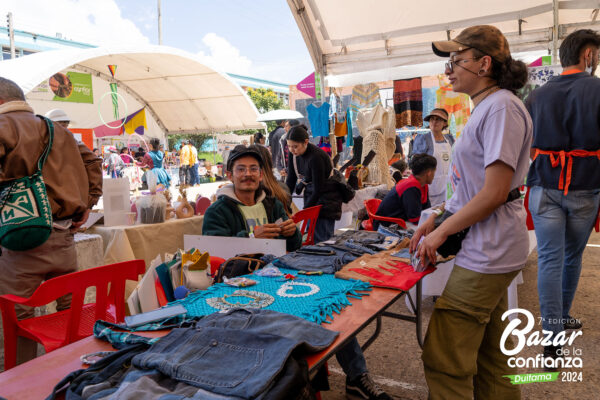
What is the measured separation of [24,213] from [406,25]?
576 centimetres

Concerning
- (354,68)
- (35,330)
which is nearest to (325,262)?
(35,330)

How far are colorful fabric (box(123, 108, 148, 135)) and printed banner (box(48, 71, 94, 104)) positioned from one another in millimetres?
1803

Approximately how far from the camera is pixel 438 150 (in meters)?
5.12

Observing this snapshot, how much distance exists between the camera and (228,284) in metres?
1.92

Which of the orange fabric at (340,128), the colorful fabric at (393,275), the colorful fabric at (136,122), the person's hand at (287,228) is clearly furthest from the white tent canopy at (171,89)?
the colorful fabric at (393,275)

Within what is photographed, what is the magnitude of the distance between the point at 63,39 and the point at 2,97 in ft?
106

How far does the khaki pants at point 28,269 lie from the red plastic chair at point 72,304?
0.09 m

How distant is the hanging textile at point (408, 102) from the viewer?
697 cm

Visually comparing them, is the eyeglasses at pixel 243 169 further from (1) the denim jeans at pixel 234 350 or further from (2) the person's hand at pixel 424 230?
(1) the denim jeans at pixel 234 350

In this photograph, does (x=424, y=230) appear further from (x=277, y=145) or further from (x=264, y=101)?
(x=264, y=101)

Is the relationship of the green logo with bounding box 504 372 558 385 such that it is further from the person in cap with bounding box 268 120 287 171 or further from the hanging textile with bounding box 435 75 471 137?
the person in cap with bounding box 268 120 287 171

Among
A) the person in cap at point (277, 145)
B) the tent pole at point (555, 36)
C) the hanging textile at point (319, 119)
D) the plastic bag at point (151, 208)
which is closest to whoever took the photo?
the plastic bag at point (151, 208)

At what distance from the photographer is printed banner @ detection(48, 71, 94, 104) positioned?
668 inches

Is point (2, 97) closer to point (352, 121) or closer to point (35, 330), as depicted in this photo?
point (35, 330)
